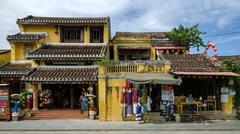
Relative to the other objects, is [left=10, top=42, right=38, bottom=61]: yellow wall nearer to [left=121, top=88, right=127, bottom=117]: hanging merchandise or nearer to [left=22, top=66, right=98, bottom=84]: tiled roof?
[left=22, top=66, right=98, bottom=84]: tiled roof

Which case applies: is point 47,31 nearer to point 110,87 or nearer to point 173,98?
point 110,87

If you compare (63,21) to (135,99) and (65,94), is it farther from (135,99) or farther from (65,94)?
(135,99)

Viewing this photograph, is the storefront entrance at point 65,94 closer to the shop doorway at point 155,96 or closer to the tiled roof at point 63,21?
the tiled roof at point 63,21

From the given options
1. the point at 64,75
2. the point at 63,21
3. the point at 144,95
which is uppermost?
the point at 63,21

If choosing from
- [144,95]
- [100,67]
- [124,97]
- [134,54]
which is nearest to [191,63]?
[144,95]

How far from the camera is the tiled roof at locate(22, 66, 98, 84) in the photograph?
2558cm

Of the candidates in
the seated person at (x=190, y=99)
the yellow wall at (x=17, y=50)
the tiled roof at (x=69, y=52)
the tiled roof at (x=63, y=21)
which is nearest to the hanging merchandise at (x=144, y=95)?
the seated person at (x=190, y=99)

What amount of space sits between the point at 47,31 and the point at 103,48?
566cm

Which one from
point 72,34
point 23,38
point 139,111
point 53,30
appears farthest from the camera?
point 72,34

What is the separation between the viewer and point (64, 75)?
2645 cm

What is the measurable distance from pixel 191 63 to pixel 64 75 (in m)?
9.18

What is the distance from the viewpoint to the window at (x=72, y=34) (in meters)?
31.6

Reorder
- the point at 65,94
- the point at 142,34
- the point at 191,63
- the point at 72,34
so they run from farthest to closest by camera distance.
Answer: the point at 142,34
the point at 72,34
the point at 65,94
the point at 191,63

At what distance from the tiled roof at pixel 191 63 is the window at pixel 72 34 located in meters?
8.85
